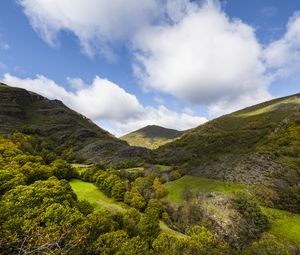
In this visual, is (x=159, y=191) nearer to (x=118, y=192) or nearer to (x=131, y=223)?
(x=118, y=192)

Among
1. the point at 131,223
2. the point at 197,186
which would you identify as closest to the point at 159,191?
the point at 197,186

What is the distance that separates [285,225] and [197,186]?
69.1 ft

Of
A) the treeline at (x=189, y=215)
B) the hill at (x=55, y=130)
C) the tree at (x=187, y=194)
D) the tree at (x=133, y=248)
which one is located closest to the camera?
the tree at (x=133, y=248)

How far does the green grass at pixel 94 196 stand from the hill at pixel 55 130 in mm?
41173

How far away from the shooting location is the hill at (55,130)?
4480 inches

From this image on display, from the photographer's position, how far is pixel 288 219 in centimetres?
4462

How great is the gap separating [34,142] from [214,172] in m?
77.6

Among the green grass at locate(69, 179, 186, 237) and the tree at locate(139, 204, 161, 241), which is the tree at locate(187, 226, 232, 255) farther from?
the green grass at locate(69, 179, 186, 237)

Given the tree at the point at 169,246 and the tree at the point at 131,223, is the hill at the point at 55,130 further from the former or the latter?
the tree at the point at 169,246

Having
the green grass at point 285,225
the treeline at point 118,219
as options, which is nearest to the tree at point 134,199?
the treeline at point 118,219

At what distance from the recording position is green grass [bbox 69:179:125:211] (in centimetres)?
5283

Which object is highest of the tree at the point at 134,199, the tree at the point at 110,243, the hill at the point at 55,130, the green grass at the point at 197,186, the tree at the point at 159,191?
the hill at the point at 55,130

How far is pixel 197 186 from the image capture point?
5978 cm

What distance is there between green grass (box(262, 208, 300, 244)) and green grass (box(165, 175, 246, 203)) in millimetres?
9262
